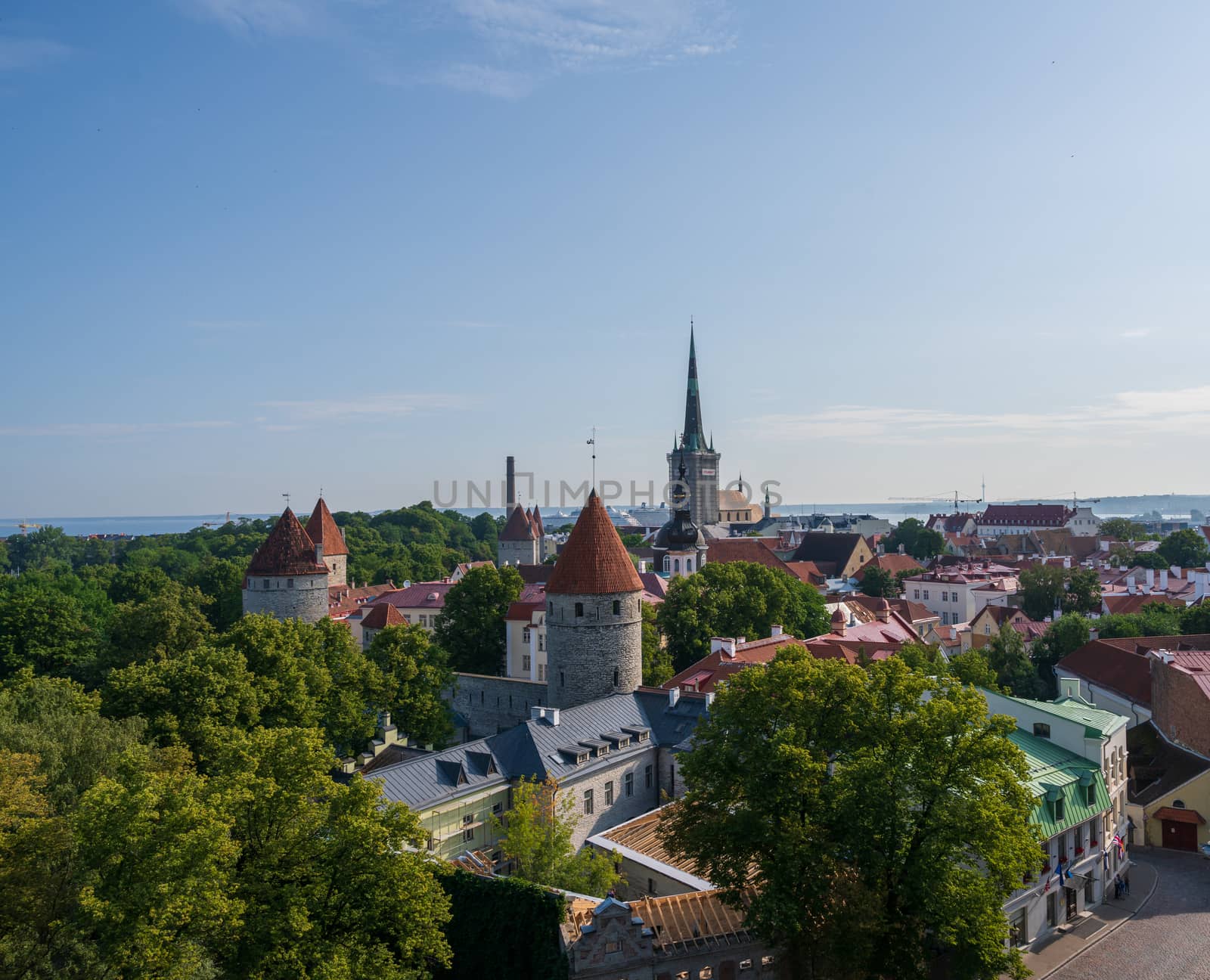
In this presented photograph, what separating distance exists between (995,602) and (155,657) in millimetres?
55167

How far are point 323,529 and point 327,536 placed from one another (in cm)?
82

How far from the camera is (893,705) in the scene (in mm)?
21062

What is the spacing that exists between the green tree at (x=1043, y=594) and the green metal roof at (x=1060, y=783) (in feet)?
124

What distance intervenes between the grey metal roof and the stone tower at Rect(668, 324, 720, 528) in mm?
108222

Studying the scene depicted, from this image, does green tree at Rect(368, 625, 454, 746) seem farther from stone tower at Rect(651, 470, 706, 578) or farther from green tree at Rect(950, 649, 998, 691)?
stone tower at Rect(651, 470, 706, 578)

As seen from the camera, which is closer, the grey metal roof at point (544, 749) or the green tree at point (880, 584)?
the grey metal roof at point (544, 749)

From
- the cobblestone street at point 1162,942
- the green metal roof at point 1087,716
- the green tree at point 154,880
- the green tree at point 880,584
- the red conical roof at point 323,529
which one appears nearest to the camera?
the green tree at point 154,880

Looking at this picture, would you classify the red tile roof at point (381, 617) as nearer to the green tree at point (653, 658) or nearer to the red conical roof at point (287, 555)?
the red conical roof at point (287, 555)

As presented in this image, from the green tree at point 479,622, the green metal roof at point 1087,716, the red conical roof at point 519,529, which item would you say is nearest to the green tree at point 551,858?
the green metal roof at point 1087,716

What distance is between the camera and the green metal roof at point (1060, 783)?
82.1 feet

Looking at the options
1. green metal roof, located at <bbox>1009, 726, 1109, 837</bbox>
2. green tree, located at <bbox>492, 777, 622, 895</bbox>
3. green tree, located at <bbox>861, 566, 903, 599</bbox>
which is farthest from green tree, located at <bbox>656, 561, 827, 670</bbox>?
green tree, located at <bbox>861, 566, 903, 599</bbox>

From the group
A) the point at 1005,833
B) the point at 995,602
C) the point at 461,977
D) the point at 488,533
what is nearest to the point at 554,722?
the point at 461,977

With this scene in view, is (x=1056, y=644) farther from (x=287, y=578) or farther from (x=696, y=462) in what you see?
(x=696, y=462)

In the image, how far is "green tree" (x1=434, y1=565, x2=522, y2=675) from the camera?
158 feet
